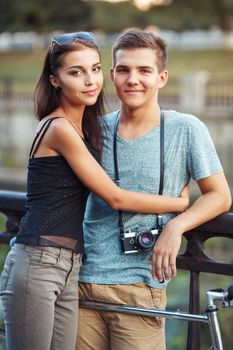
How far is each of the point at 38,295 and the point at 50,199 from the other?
29 cm

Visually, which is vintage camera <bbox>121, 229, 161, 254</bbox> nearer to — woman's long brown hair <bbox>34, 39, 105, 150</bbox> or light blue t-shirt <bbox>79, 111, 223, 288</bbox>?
light blue t-shirt <bbox>79, 111, 223, 288</bbox>

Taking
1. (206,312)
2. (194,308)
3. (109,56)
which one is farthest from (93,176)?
(109,56)

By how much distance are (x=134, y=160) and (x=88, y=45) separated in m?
0.39

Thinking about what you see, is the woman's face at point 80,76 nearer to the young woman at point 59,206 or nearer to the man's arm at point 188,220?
the young woman at point 59,206

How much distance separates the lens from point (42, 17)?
30.5 metres

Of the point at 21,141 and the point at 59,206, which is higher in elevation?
the point at 59,206

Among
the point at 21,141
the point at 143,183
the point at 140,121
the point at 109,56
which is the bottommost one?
the point at 21,141

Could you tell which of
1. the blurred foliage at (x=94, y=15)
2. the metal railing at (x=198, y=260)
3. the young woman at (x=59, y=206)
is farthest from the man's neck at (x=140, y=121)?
the blurred foliage at (x=94, y=15)

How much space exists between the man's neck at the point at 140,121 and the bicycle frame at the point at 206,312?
0.54 meters

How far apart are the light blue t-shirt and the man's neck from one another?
20 millimetres

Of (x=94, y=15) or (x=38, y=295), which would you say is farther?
(x=94, y=15)

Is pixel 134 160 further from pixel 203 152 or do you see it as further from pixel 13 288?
pixel 13 288

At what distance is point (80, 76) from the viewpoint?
2680 millimetres

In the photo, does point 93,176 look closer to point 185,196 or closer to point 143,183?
point 143,183
